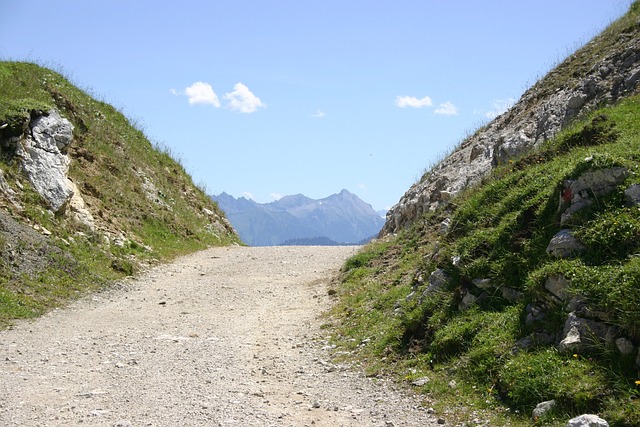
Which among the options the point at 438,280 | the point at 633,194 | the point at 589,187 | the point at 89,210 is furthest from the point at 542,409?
the point at 89,210

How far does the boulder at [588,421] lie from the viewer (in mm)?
6195

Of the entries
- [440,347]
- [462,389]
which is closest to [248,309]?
[440,347]

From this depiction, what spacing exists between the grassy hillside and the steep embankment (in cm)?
825

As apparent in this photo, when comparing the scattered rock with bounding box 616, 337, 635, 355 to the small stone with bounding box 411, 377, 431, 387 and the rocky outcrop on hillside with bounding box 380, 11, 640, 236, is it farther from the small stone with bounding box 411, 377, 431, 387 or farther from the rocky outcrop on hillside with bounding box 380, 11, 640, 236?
the rocky outcrop on hillside with bounding box 380, 11, 640, 236

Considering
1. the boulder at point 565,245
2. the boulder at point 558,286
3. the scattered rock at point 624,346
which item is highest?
the boulder at point 565,245

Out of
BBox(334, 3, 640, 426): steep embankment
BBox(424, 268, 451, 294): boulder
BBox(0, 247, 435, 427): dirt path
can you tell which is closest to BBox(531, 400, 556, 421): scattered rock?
Answer: BBox(334, 3, 640, 426): steep embankment

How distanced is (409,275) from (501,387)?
677cm

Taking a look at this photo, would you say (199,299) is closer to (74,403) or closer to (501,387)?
(74,403)

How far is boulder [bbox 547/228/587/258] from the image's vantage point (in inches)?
348

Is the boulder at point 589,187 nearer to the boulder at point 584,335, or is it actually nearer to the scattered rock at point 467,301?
the scattered rock at point 467,301

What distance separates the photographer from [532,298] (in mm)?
8844

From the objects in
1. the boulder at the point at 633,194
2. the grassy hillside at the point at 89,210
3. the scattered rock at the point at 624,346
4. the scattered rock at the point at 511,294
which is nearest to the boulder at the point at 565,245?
the scattered rock at the point at 511,294

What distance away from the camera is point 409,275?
47.9 feet

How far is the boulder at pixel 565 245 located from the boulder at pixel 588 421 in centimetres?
307
